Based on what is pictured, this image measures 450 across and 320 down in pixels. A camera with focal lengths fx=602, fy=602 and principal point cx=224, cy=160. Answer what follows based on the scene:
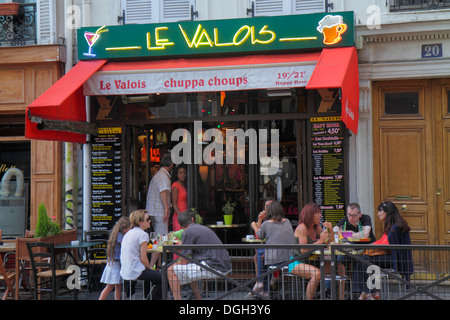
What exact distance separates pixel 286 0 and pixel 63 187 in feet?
17.1

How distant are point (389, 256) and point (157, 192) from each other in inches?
196

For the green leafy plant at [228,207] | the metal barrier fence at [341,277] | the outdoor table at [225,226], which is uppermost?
the green leafy plant at [228,207]

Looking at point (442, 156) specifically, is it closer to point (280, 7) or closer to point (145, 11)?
point (280, 7)

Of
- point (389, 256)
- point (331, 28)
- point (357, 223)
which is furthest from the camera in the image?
point (331, 28)

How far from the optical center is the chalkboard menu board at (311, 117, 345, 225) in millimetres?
9930

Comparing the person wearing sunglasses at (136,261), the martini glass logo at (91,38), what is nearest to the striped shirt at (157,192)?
the martini glass logo at (91,38)

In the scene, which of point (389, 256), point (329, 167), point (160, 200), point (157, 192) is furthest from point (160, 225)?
point (389, 256)

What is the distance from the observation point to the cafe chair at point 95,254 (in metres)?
10.2

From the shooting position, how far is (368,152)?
9938 mm

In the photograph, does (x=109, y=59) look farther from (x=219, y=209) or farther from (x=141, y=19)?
(x=219, y=209)

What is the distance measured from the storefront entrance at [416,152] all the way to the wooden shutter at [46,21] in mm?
5864

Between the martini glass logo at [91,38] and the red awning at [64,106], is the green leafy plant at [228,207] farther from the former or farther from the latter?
the martini glass logo at [91,38]

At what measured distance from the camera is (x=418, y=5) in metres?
9.88
